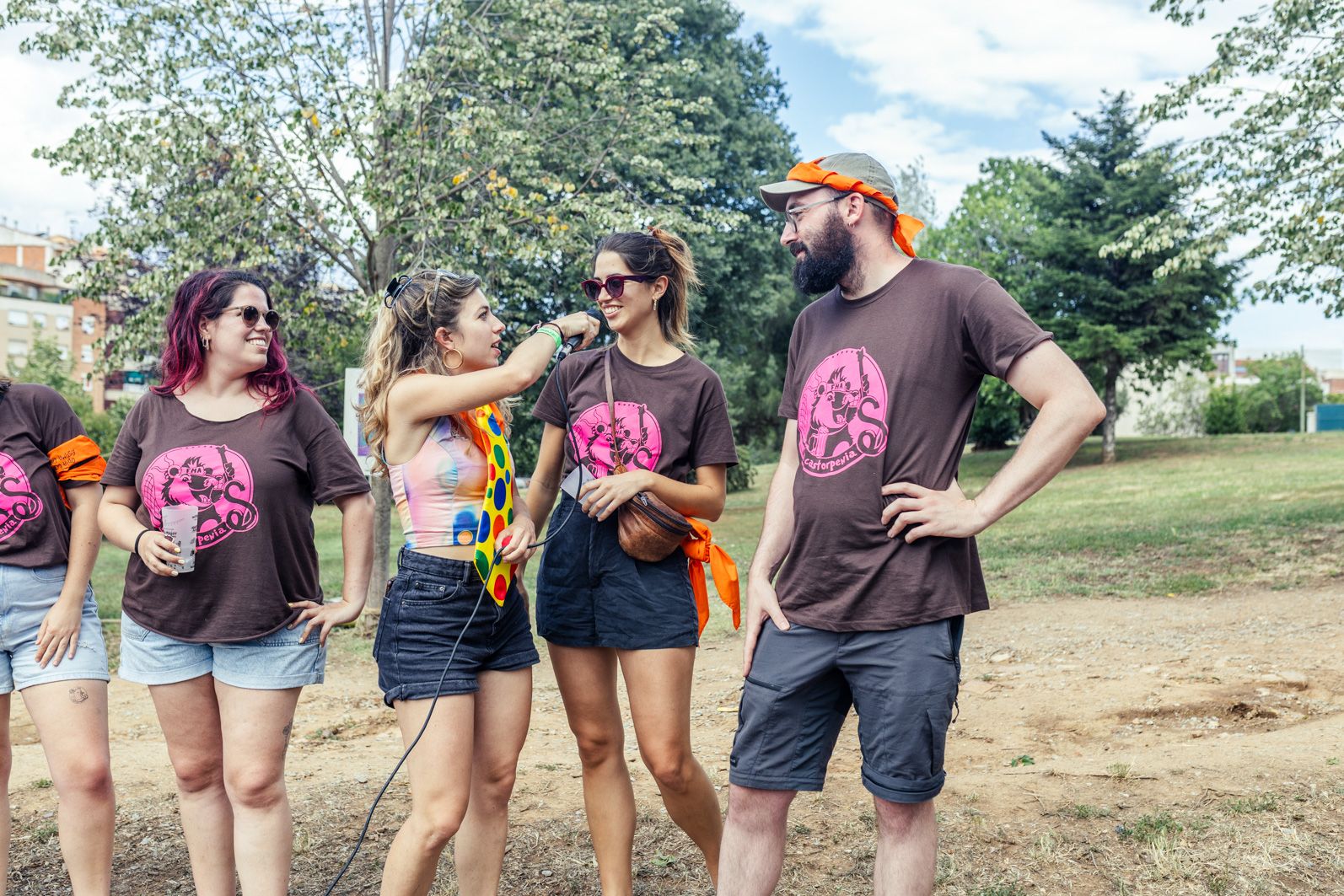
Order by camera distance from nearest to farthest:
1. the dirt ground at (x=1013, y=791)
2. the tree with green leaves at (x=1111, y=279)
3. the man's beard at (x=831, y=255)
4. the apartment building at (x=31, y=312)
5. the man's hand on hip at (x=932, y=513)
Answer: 1. the man's hand on hip at (x=932, y=513)
2. the man's beard at (x=831, y=255)
3. the dirt ground at (x=1013, y=791)
4. the tree with green leaves at (x=1111, y=279)
5. the apartment building at (x=31, y=312)

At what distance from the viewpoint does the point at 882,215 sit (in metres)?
2.88

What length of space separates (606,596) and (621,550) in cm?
14

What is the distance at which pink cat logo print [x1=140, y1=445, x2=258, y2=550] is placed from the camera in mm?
3070

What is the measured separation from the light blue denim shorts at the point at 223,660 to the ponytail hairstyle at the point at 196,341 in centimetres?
65

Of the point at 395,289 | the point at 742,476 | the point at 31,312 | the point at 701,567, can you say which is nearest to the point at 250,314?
the point at 395,289

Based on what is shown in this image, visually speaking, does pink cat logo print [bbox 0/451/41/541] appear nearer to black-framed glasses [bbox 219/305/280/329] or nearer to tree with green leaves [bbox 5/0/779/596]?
black-framed glasses [bbox 219/305/280/329]

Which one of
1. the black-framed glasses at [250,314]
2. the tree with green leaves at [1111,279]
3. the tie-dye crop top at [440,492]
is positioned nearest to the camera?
the tie-dye crop top at [440,492]

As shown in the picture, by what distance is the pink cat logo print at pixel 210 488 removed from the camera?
3.07 m

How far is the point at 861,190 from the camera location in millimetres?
2850

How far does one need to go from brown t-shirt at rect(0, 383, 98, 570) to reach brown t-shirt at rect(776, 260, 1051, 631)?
7.35 ft

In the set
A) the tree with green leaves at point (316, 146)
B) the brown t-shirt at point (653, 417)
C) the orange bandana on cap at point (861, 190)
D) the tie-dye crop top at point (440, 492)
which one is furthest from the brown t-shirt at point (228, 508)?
the tree with green leaves at point (316, 146)

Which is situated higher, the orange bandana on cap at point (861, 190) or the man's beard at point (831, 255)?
the orange bandana on cap at point (861, 190)

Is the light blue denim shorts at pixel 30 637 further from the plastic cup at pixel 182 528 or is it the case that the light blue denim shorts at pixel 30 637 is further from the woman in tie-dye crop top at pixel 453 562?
the woman in tie-dye crop top at pixel 453 562

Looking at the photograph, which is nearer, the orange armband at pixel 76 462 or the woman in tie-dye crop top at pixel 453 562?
the woman in tie-dye crop top at pixel 453 562
